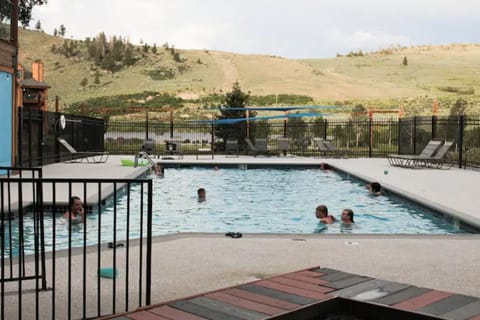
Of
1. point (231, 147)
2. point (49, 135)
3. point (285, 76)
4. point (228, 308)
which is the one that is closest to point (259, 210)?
point (228, 308)

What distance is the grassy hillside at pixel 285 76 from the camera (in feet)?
202

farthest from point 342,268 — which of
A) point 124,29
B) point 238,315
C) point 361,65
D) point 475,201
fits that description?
point 361,65

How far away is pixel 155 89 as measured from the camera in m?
63.6

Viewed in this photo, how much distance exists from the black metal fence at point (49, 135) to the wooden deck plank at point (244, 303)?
11.2 metres

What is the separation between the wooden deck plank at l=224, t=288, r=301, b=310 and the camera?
379 cm

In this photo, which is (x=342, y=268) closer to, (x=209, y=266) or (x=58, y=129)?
(x=209, y=266)

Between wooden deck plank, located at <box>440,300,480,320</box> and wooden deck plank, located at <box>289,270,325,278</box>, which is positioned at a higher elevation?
wooden deck plank, located at <box>289,270,325,278</box>

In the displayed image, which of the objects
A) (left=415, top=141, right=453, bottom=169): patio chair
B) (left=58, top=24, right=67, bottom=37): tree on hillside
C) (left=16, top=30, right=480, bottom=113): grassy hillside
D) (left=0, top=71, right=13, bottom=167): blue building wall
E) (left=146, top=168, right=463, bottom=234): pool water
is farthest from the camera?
(left=58, top=24, right=67, bottom=37): tree on hillside

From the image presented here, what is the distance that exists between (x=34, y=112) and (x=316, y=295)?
1368 cm

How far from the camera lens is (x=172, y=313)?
3.61 metres

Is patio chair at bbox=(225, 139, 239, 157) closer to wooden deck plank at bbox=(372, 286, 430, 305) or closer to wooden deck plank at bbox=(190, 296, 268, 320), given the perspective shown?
wooden deck plank at bbox=(372, 286, 430, 305)

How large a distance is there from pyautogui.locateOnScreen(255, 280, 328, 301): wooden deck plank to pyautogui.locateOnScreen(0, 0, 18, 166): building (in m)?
10.5

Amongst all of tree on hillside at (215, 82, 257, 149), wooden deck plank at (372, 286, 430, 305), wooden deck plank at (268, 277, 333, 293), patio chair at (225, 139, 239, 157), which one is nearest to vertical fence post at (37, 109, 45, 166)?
patio chair at (225, 139, 239, 157)

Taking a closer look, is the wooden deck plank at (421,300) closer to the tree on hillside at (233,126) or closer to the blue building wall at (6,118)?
the blue building wall at (6,118)
